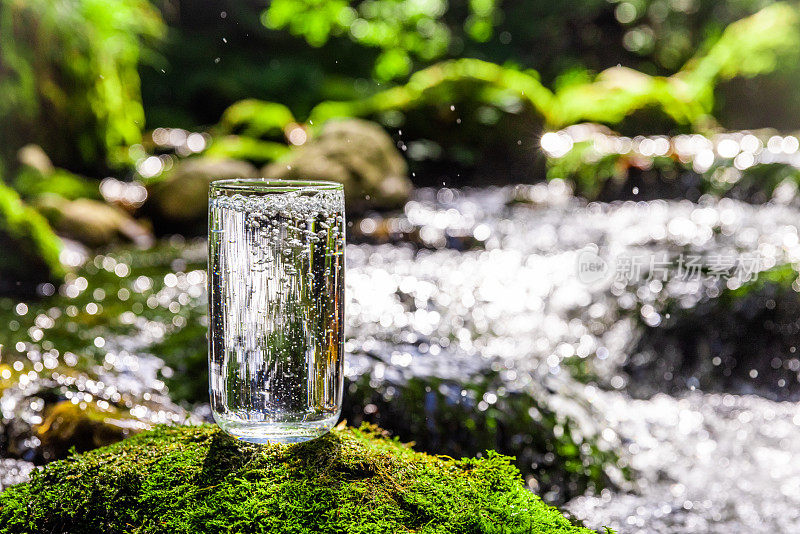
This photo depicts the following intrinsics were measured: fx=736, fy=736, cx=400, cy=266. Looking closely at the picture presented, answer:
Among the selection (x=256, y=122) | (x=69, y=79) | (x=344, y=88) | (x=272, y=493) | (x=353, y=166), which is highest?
(x=344, y=88)

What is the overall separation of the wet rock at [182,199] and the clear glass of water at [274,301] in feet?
27.6

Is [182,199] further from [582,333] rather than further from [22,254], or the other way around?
[582,333]

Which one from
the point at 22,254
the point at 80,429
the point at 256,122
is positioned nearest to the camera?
the point at 80,429

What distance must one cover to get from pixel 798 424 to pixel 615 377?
45.0 inches

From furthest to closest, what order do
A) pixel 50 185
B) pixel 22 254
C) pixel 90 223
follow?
pixel 50 185, pixel 90 223, pixel 22 254

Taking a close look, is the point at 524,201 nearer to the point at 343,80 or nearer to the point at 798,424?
the point at 798,424

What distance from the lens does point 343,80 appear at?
910 inches

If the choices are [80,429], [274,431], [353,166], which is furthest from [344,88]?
[274,431]

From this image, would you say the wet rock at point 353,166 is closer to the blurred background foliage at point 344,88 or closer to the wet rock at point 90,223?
the blurred background foliage at point 344,88

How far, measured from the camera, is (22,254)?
6.59 meters

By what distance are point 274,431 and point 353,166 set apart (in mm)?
9050

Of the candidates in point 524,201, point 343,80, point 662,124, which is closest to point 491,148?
point 662,124

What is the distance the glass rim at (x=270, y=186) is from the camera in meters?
1.64

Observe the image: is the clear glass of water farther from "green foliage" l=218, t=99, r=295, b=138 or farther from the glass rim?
"green foliage" l=218, t=99, r=295, b=138
